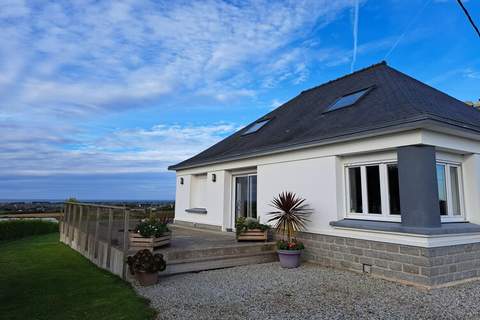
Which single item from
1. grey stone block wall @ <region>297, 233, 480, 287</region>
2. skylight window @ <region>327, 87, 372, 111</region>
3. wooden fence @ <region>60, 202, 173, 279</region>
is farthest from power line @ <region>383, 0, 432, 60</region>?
wooden fence @ <region>60, 202, 173, 279</region>

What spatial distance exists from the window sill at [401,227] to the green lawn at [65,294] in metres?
4.32

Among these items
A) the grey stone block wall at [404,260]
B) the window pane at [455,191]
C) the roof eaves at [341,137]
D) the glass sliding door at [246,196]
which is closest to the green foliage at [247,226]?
the glass sliding door at [246,196]

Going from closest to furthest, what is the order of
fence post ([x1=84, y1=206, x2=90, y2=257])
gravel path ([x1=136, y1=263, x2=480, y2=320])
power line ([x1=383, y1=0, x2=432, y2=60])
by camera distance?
gravel path ([x1=136, y1=263, x2=480, y2=320]), power line ([x1=383, y1=0, x2=432, y2=60]), fence post ([x1=84, y1=206, x2=90, y2=257])

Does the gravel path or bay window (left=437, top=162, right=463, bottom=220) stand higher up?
bay window (left=437, top=162, right=463, bottom=220)

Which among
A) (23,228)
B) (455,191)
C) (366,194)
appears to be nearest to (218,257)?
(366,194)

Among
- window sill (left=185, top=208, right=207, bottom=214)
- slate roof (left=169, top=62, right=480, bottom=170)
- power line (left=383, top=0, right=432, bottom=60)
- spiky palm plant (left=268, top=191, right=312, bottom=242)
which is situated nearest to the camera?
slate roof (left=169, top=62, right=480, bottom=170)

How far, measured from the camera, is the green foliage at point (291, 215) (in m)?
7.33

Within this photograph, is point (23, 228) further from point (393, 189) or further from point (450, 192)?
point (450, 192)

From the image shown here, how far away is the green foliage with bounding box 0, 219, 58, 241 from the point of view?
17.0 meters

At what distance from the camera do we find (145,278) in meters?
5.62

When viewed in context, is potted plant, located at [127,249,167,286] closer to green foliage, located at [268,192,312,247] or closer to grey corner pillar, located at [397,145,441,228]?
green foliage, located at [268,192,312,247]

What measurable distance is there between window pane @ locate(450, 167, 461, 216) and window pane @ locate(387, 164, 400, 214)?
1.43 m

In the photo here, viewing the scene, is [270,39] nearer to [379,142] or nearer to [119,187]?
[379,142]

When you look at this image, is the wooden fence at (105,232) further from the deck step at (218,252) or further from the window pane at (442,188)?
the window pane at (442,188)
